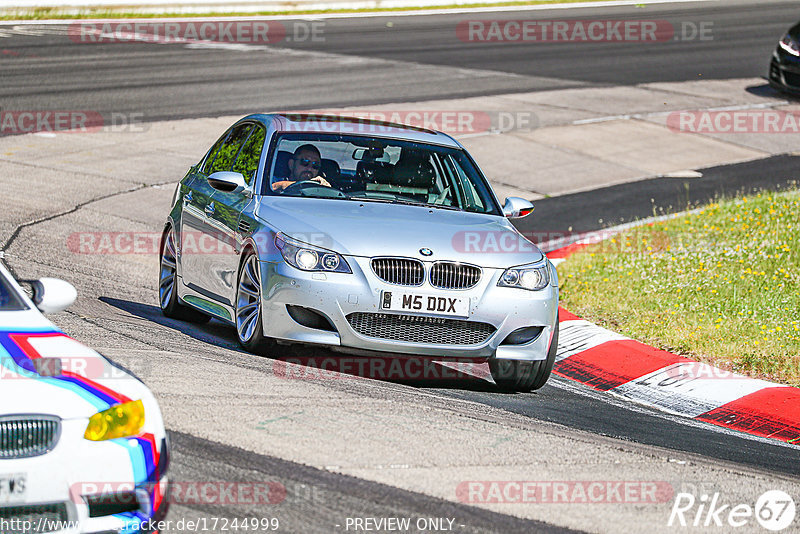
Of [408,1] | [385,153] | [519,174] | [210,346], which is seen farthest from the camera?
[408,1]

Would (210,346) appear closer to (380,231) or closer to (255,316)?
(255,316)

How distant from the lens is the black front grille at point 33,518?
13.6 feet

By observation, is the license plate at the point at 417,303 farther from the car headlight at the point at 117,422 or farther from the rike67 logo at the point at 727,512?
the car headlight at the point at 117,422

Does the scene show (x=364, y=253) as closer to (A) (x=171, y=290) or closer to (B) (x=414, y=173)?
(B) (x=414, y=173)

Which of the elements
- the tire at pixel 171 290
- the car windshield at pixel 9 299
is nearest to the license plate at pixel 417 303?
the tire at pixel 171 290

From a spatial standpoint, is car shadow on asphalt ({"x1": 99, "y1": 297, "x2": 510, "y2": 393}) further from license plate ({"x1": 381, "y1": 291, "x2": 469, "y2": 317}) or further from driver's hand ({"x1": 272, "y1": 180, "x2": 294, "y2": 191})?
driver's hand ({"x1": 272, "y1": 180, "x2": 294, "y2": 191})

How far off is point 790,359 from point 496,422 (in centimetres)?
341

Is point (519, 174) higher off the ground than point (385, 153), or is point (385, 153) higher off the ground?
point (385, 153)

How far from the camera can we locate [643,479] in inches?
225

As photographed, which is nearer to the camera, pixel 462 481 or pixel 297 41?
pixel 462 481

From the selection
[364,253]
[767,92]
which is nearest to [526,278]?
[364,253]

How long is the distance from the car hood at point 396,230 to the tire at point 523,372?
628mm

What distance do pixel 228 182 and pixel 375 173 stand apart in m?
1.02

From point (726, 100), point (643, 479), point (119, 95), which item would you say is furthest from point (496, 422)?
point (726, 100)
